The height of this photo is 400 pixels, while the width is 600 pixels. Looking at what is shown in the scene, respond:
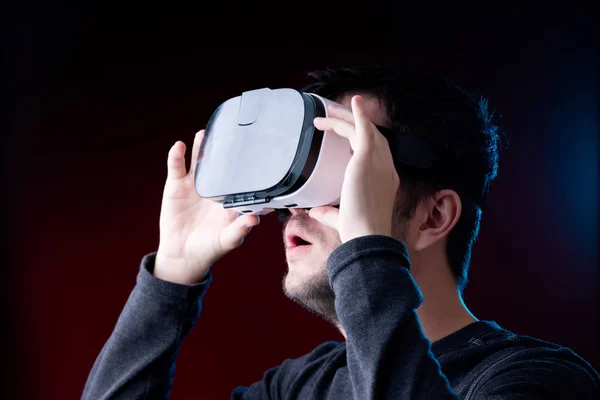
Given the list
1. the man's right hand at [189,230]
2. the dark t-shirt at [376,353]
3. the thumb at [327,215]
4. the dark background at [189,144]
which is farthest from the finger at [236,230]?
the dark background at [189,144]

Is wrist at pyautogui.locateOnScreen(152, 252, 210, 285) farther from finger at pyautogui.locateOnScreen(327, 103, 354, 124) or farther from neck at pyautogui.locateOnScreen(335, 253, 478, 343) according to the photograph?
finger at pyautogui.locateOnScreen(327, 103, 354, 124)

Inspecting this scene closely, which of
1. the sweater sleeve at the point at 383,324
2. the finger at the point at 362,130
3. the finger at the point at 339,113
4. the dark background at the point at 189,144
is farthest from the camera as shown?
the dark background at the point at 189,144

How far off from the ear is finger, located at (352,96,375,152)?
30 cm

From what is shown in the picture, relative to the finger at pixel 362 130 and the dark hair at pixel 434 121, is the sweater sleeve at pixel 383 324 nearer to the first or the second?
the finger at pixel 362 130

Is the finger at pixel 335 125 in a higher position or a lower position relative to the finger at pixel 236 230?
higher

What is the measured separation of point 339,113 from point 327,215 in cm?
17

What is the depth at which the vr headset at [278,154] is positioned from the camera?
963mm

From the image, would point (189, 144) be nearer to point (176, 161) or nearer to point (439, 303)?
point (176, 161)

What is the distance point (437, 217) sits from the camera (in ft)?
3.93

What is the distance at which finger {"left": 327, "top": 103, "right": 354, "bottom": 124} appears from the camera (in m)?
1.01

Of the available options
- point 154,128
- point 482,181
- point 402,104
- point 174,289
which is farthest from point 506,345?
point 154,128

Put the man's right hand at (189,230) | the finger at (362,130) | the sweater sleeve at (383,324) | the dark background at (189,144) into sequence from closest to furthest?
the sweater sleeve at (383,324), the finger at (362,130), the man's right hand at (189,230), the dark background at (189,144)

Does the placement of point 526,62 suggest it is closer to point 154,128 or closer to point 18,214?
point 154,128

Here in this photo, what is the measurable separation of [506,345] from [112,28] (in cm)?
180
